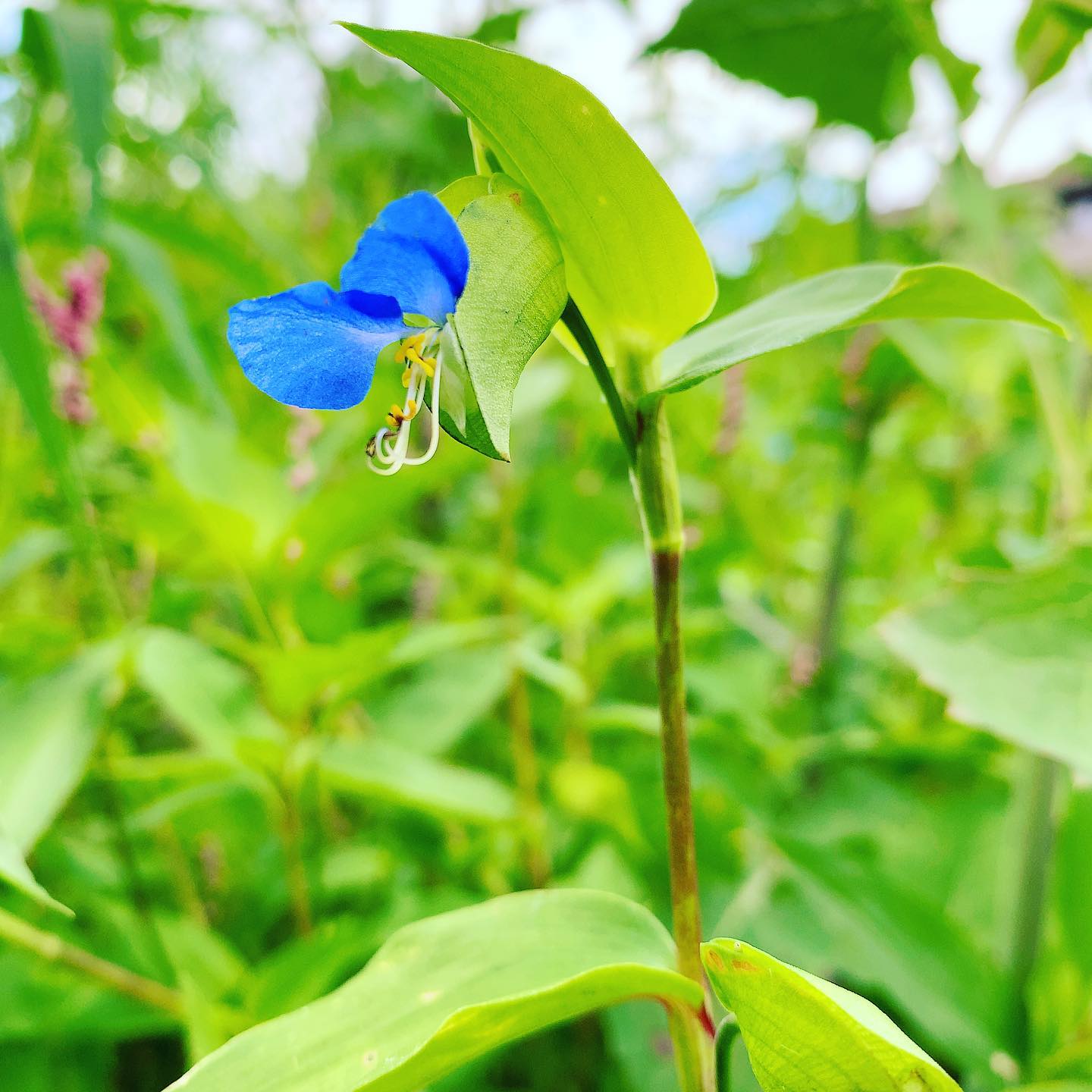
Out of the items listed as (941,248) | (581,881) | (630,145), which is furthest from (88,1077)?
(941,248)

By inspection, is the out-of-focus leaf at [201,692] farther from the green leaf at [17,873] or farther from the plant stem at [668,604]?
the plant stem at [668,604]

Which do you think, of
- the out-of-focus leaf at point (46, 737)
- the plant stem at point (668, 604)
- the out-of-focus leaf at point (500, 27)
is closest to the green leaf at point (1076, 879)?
the plant stem at point (668, 604)

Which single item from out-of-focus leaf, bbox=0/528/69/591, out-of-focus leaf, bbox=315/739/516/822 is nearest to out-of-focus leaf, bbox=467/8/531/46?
out-of-focus leaf, bbox=0/528/69/591

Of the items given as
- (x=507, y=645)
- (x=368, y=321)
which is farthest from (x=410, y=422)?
(x=507, y=645)

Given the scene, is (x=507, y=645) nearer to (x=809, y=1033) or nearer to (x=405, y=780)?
(x=405, y=780)

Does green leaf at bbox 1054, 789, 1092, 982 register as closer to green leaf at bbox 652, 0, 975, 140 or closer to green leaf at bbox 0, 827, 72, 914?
green leaf at bbox 0, 827, 72, 914

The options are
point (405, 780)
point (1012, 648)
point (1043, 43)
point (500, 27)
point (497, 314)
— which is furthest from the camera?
point (500, 27)

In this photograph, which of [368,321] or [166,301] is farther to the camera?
[166,301]
